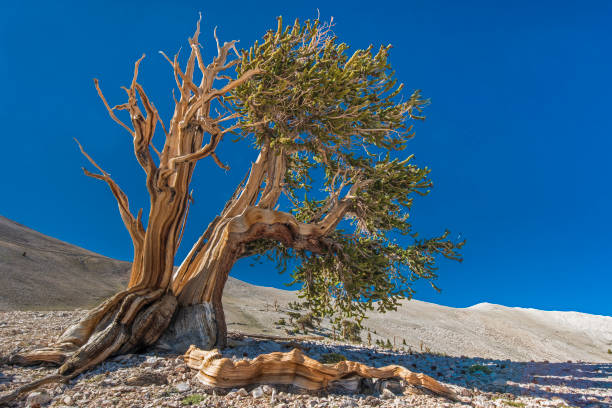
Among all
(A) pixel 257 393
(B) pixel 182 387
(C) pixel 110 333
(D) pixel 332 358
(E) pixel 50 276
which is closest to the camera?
(A) pixel 257 393

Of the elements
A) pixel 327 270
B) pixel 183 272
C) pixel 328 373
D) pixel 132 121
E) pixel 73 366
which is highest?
pixel 132 121

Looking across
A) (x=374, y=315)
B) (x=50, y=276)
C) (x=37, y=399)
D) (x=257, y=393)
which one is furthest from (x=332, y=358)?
(x=374, y=315)

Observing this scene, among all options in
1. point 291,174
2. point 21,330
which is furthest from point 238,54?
point 21,330

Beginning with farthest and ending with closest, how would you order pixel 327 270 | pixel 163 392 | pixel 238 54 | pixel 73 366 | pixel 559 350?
pixel 559 350 < pixel 327 270 < pixel 238 54 < pixel 73 366 < pixel 163 392

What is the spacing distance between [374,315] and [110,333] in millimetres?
31927

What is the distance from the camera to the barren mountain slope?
23.0m

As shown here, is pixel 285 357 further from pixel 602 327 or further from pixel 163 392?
pixel 602 327

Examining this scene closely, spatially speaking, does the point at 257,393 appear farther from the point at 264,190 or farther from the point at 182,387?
the point at 264,190

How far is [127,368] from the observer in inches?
217

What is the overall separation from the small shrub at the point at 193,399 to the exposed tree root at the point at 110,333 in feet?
7.14

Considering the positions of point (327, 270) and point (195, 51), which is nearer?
point (195, 51)

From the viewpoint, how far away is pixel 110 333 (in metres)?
6.23

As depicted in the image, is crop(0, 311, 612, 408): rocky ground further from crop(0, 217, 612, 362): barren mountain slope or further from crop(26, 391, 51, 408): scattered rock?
crop(0, 217, 612, 362): barren mountain slope

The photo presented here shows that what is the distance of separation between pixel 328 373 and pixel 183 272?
476cm
